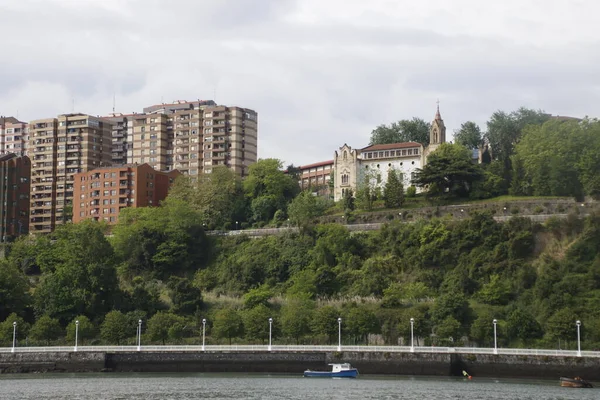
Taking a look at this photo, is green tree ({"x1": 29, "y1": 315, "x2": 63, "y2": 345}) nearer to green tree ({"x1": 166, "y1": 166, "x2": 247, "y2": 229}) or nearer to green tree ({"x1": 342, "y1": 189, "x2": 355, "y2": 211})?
green tree ({"x1": 166, "y1": 166, "x2": 247, "y2": 229})

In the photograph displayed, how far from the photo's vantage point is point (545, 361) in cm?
9375

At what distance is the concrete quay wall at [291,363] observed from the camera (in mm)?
94438

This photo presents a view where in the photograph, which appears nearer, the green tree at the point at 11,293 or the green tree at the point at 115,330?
the green tree at the point at 115,330

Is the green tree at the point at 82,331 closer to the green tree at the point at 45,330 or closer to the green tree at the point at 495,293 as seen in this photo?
the green tree at the point at 45,330

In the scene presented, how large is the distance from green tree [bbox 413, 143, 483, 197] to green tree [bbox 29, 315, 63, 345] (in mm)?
55120

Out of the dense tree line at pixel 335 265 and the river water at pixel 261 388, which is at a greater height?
the dense tree line at pixel 335 265

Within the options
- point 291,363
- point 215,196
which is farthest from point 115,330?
point 215,196

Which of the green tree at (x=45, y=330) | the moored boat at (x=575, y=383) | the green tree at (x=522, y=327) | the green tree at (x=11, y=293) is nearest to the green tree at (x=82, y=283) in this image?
the green tree at (x=11, y=293)

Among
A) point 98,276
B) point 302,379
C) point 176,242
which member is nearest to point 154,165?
point 176,242

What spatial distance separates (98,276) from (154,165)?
248 feet

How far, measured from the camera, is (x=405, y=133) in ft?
558

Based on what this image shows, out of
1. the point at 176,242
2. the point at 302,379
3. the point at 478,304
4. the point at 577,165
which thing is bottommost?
the point at 302,379

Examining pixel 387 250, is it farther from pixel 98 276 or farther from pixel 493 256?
pixel 98 276

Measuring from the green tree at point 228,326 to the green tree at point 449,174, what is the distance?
41765 mm
